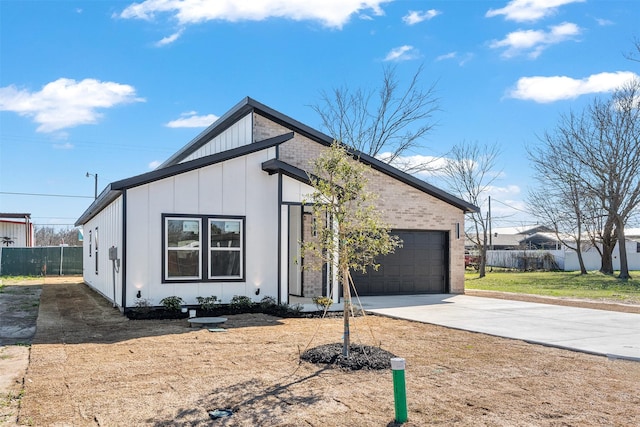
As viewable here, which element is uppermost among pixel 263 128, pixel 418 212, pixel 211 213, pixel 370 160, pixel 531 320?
pixel 263 128

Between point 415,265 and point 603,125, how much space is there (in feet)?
59.3

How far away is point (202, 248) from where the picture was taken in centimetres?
1212

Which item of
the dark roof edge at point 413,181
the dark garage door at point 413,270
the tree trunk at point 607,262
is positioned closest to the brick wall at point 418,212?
the dark roof edge at point 413,181

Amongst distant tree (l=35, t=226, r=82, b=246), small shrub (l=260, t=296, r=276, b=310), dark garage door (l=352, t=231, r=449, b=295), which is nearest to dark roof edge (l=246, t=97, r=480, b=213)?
dark garage door (l=352, t=231, r=449, b=295)

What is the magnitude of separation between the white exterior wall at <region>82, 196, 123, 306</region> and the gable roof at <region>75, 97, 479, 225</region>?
29 centimetres

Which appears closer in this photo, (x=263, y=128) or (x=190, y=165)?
(x=190, y=165)

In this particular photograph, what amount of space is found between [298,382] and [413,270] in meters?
12.1

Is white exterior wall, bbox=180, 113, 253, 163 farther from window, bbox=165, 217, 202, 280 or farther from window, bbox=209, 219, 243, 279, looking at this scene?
window, bbox=165, 217, 202, 280

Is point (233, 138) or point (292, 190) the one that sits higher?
point (233, 138)

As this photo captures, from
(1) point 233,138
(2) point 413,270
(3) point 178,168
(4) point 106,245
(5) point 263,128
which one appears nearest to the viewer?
(3) point 178,168

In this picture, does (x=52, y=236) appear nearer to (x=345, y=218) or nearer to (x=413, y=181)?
(x=413, y=181)

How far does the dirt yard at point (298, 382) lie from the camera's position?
510 centimetres

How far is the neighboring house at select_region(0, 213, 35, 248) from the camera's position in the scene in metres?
31.5

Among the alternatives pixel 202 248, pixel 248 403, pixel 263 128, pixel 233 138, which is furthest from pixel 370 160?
pixel 248 403
